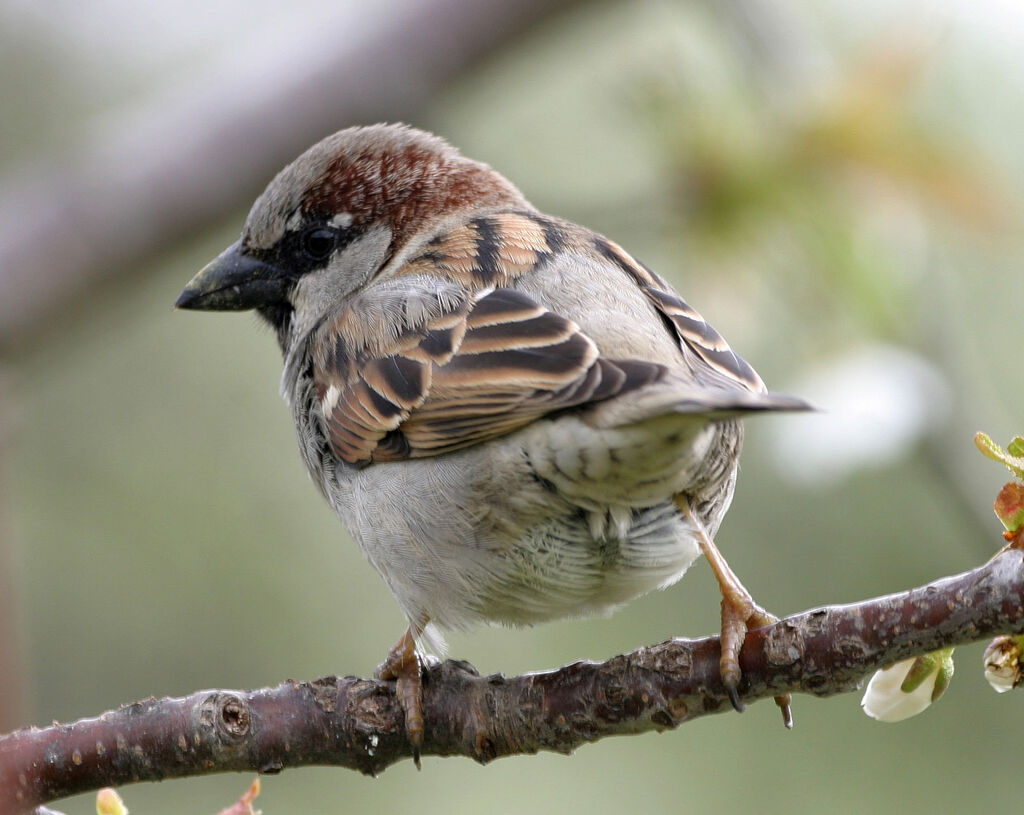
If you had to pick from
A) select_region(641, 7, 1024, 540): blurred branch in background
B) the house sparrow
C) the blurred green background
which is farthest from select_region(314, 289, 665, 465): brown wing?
select_region(641, 7, 1024, 540): blurred branch in background

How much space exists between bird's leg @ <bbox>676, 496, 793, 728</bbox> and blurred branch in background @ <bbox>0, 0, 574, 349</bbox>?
2.97 metres

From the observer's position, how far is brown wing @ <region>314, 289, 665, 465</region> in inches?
137

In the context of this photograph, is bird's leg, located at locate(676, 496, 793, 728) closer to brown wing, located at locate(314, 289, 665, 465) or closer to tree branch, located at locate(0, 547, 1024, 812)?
tree branch, located at locate(0, 547, 1024, 812)

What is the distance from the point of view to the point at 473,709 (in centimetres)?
368

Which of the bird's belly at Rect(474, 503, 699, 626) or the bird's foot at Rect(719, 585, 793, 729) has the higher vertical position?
the bird's belly at Rect(474, 503, 699, 626)

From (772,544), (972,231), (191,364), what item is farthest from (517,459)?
(191,364)

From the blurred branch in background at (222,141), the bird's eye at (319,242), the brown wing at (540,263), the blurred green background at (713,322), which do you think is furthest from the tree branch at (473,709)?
the blurred branch in background at (222,141)

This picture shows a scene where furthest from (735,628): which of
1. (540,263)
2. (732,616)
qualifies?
(540,263)

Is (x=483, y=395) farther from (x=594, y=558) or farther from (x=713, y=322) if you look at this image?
(x=713, y=322)

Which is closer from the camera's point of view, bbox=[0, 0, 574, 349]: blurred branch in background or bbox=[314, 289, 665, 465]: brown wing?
bbox=[314, 289, 665, 465]: brown wing

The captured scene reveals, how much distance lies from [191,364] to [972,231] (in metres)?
8.47

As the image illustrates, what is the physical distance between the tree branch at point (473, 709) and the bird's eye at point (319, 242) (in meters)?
2.00

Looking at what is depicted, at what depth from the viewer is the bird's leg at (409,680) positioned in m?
3.68

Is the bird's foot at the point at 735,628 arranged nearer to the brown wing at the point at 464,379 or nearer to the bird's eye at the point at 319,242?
the brown wing at the point at 464,379
